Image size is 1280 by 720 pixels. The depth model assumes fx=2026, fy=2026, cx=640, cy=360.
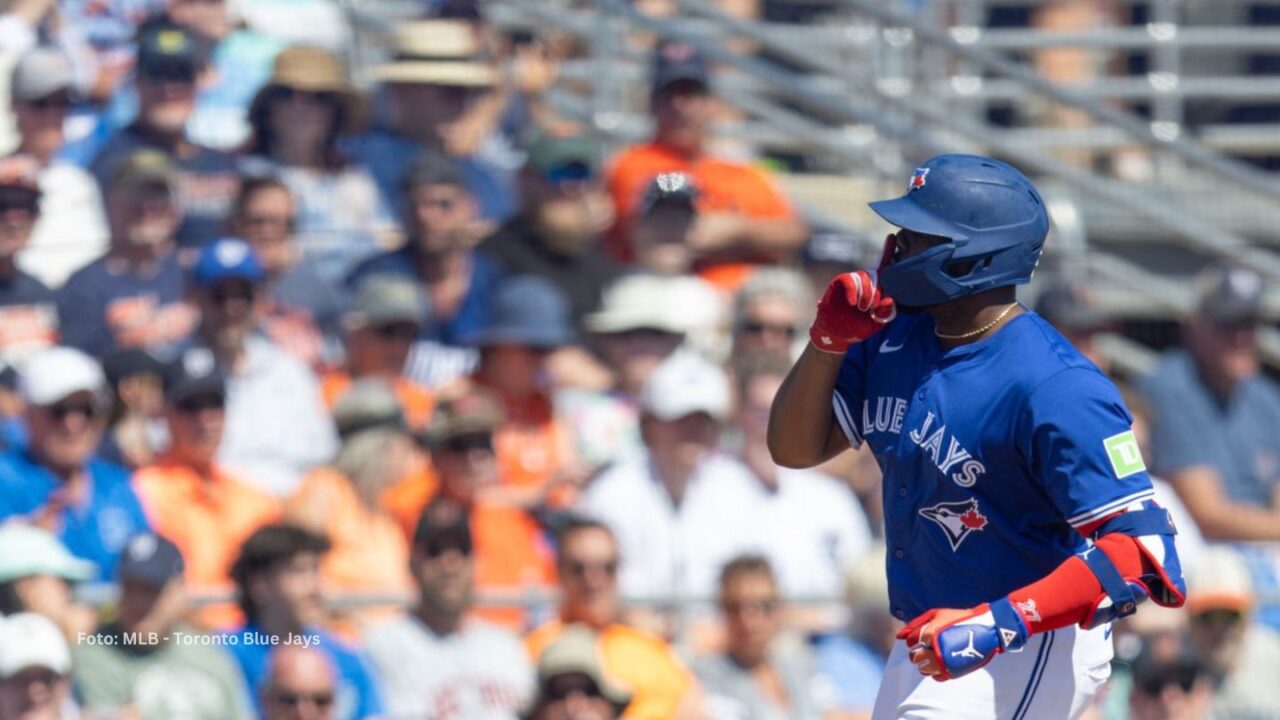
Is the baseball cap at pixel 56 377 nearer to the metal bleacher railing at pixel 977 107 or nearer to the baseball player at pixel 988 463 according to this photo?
the metal bleacher railing at pixel 977 107

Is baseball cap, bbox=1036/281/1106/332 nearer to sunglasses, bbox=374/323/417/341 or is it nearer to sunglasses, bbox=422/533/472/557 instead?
sunglasses, bbox=374/323/417/341

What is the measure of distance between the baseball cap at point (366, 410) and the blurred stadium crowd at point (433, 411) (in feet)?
0.05

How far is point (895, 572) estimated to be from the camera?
4.41 metres

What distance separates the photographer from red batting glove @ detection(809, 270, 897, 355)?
163 inches

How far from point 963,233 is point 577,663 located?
269cm

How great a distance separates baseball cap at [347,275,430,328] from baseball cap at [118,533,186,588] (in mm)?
1418

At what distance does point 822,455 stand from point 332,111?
405 centimetres

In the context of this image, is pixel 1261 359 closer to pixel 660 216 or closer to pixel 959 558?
pixel 660 216

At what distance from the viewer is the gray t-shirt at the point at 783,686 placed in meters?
6.66

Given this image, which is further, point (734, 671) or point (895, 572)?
point (734, 671)

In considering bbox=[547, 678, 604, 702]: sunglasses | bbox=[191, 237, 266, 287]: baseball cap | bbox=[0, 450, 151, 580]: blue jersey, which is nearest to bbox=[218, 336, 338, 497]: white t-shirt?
bbox=[191, 237, 266, 287]: baseball cap

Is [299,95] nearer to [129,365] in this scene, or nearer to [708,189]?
[129,365]

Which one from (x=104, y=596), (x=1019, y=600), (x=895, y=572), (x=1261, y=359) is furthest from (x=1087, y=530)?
(x=1261, y=359)

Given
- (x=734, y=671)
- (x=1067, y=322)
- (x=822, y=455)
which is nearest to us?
(x=822, y=455)
